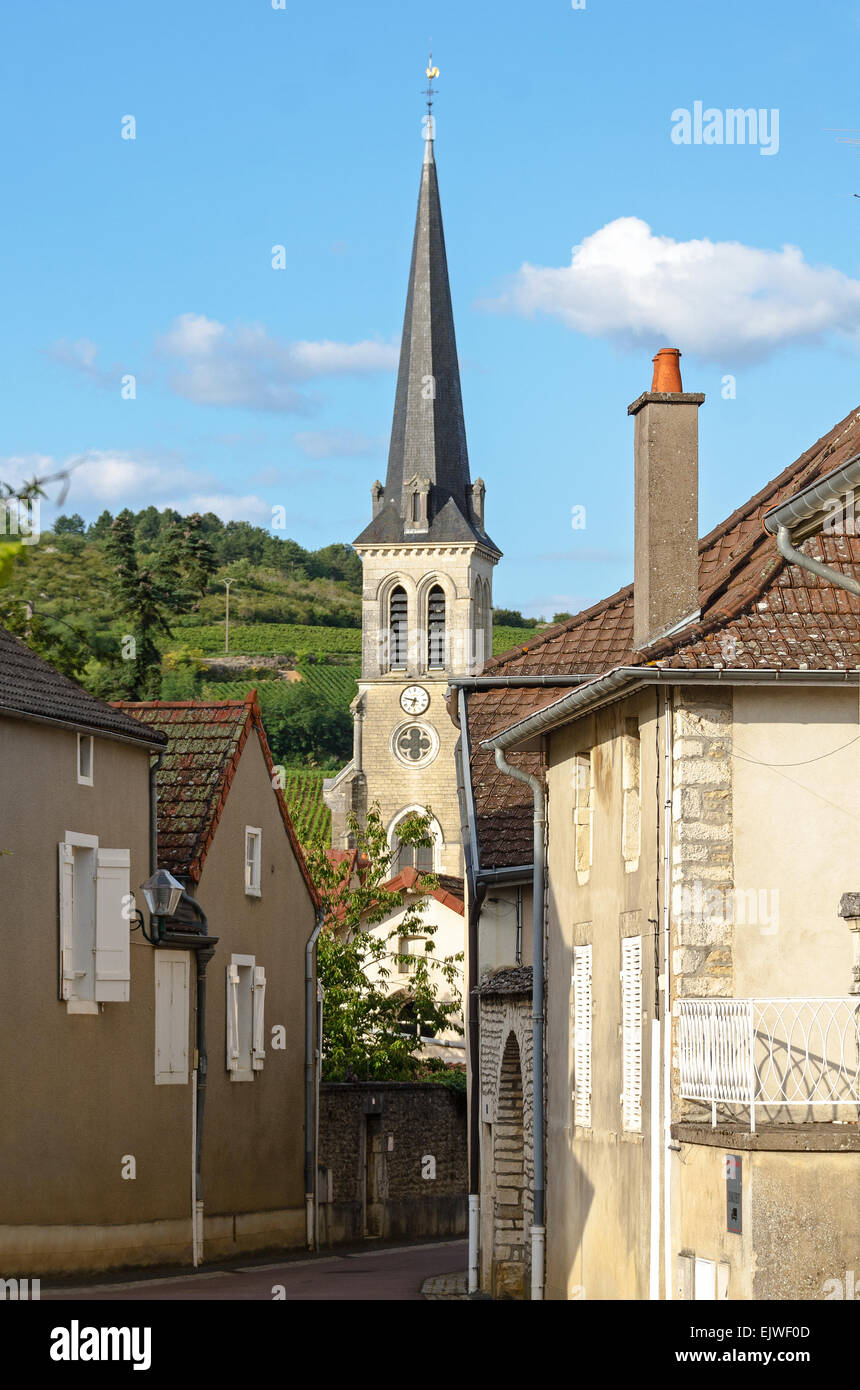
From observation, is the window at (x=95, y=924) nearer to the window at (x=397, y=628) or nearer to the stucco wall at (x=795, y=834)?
the stucco wall at (x=795, y=834)

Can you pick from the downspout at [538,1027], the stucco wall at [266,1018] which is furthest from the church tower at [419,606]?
the downspout at [538,1027]

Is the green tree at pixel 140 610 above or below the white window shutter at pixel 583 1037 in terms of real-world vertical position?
above

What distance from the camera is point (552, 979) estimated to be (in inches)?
712

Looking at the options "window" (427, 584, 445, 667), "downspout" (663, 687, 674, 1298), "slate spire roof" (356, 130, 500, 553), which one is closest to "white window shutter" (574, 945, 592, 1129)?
"downspout" (663, 687, 674, 1298)

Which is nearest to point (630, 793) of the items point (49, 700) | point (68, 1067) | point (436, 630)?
point (49, 700)

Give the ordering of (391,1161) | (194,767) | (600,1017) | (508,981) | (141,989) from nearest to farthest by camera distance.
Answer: (600,1017) < (508,981) < (141,989) < (194,767) < (391,1161)

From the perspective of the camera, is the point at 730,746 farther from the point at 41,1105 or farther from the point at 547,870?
the point at 41,1105

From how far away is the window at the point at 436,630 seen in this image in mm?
90750

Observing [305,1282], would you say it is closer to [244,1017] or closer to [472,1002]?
[472,1002]

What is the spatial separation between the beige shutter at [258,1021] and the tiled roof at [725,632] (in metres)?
7.07

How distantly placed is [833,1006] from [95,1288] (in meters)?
10.5

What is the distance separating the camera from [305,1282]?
23.0 meters

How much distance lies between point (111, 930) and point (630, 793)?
848cm

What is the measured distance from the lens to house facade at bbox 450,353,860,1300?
12070mm
